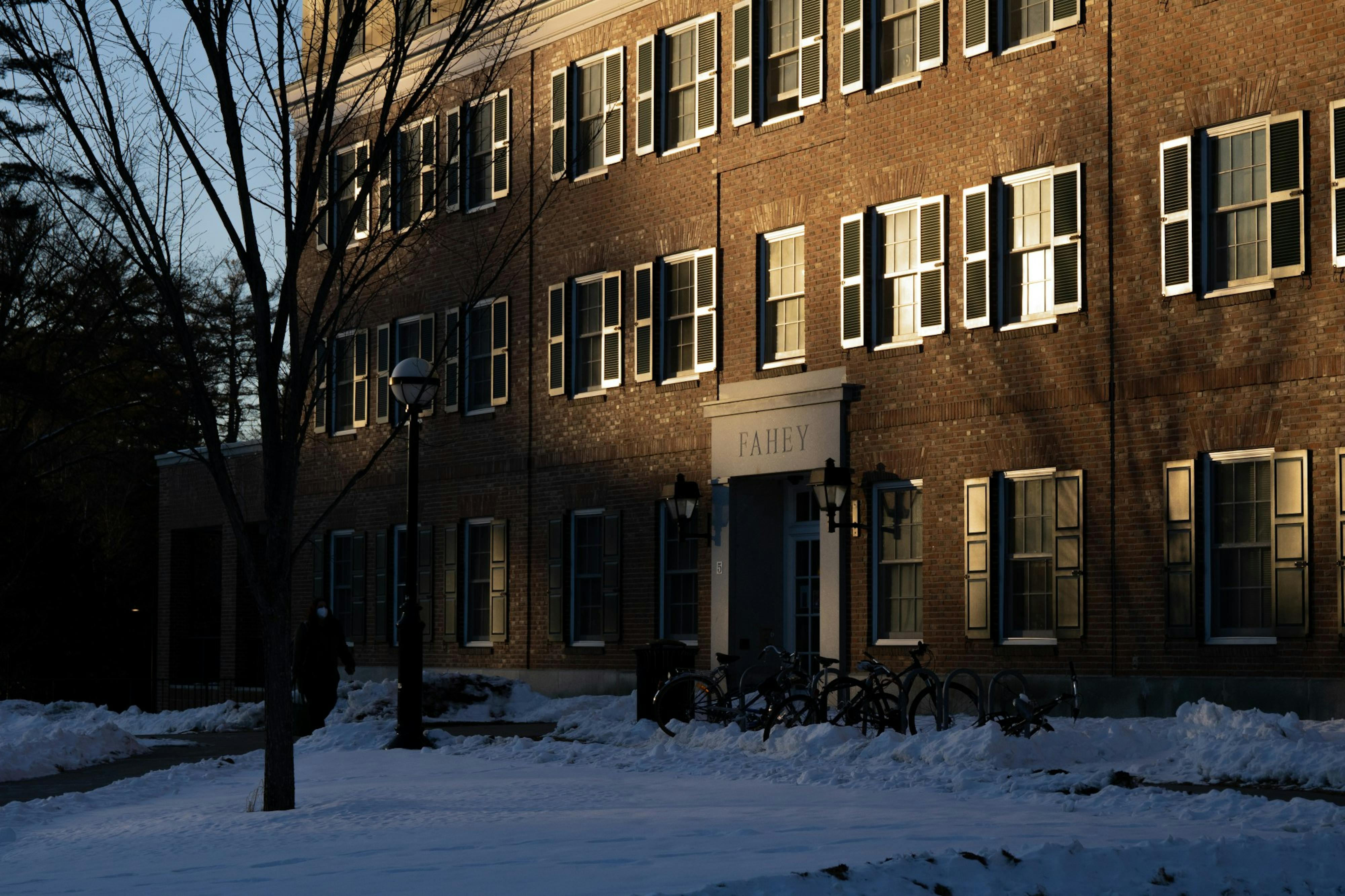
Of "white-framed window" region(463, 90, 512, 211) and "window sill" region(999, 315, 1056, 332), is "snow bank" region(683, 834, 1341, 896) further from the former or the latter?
"white-framed window" region(463, 90, 512, 211)

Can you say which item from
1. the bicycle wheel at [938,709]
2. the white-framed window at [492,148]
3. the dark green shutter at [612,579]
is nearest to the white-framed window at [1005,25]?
the bicycle wheel at [938,709]

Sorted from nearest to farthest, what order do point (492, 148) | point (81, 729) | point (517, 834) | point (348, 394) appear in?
1. point (517, 834)
2. point (81, 729)
3. point (492, 148)
4. point (348, 394)

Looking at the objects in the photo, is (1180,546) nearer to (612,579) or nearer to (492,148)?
(612,579)

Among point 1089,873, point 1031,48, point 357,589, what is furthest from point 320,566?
point 1089,873

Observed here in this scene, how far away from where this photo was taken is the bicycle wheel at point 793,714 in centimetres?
1766

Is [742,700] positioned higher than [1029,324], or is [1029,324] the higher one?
[1029,324]

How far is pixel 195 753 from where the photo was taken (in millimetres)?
20656

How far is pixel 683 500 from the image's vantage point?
83.0ft

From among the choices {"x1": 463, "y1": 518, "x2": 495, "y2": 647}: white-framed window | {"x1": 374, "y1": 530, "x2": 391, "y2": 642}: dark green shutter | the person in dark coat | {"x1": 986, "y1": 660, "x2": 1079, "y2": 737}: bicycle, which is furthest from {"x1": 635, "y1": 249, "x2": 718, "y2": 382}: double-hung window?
{"x1": 986, "y1": 660, "x2": 1079, "y2": 737}: bicycle

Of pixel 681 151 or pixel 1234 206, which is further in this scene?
pixel 681 151

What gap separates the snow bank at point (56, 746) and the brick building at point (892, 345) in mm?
4719

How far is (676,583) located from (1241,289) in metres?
10.1

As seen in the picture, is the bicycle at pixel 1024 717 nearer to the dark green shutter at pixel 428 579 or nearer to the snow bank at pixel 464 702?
the snow bank at pixel 464 702

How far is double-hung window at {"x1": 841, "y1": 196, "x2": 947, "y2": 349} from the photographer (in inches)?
901
